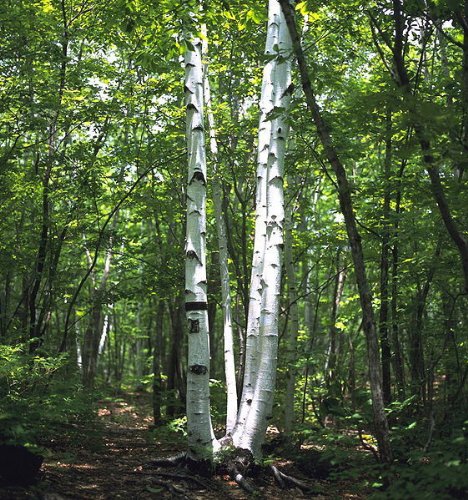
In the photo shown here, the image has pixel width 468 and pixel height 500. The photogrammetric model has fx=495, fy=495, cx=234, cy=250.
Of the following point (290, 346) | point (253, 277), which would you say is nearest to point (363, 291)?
point (253, 277)

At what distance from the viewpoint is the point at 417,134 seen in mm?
3807

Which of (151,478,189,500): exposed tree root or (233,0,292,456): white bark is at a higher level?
(233,0,292,456): white bark

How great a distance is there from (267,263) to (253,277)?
0.45 meters

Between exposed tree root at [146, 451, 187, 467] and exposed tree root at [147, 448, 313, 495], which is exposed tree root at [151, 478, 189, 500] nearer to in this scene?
exposed tree root at [147, 448, 313, 495]

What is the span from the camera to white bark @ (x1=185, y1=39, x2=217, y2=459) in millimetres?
5457

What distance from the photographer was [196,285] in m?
5.67

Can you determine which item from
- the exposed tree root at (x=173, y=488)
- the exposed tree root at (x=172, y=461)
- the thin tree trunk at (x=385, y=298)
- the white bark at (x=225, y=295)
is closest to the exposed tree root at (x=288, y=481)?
the white bark at (x=225, y=295)

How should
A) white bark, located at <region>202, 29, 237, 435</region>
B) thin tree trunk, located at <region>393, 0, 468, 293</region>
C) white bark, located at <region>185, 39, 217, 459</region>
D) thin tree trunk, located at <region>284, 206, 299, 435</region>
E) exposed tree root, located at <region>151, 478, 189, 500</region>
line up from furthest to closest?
1. thin tree trunk, located at <region>284, 206, 299, 435</region>
2. white bark, located at <region>202, 29, 237, 435</region>
3. white bark, located at <region>185, 39, 217, 459</region>
4. exposed tree root, located at <region>151, 478, 189, 500</region>
5. thin tree trunk, located at <region>393, 0, 468, 293</region>

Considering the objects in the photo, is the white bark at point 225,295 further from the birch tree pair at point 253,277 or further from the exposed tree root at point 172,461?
the exposed tree root at point 172,461

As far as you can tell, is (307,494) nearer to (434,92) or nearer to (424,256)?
(424,256)

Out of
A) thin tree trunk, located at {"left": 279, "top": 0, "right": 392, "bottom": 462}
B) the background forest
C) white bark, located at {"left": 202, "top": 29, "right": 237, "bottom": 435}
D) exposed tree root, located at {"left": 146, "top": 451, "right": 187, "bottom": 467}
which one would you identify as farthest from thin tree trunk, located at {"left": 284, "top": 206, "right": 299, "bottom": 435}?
thin tree trunk, located at {"left": 279, "top": 0, "right": 392, "bottom": 462}

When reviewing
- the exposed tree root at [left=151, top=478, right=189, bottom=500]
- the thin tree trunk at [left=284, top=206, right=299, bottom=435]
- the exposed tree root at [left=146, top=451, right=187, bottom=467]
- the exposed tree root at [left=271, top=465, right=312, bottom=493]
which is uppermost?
the thin tree trunk at [left=284, top=206, right=299, bottom=435]

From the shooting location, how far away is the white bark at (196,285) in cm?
546

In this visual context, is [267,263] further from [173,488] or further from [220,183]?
[220,183]
